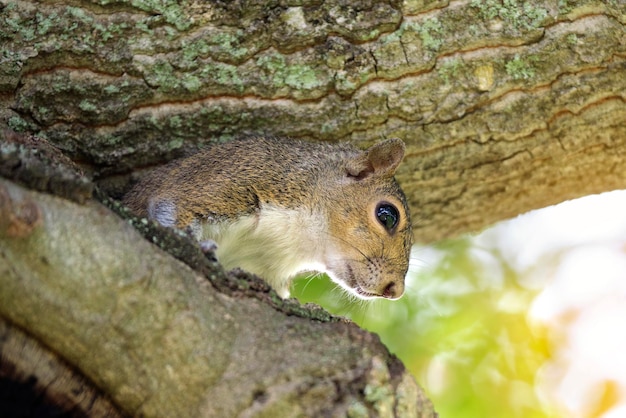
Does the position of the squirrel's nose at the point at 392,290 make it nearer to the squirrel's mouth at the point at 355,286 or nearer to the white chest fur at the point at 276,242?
the squirrel's mouth at the point at 355,286

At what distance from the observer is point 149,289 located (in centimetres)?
211

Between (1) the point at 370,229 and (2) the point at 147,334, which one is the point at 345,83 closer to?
(1) the point at 370,229

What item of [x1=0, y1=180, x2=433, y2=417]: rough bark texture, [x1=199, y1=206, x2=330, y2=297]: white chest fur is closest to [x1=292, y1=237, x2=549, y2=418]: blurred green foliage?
[x1=199, y1=206, x2=330, y2=297]: white chest fur

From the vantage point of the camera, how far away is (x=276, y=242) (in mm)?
3621

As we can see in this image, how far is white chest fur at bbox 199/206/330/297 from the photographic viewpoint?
3.51 meters

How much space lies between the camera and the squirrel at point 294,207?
3453 millimetres

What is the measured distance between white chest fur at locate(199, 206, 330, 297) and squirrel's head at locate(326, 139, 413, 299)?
8 cm

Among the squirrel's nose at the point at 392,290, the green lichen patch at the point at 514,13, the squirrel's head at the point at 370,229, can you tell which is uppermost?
the green lichen patch at the point at 514,13

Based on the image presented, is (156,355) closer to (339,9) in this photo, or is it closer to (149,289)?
(149,289)

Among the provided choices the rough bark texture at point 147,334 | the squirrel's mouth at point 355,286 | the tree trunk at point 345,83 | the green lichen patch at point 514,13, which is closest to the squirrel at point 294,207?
the squirrel's mouth at point 355,286

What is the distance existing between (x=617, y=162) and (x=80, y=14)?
261 cm

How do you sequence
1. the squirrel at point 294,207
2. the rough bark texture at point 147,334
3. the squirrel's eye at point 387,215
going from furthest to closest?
the squirrel's eye at point 387,215 < the squirrel at point 294,207 < the rough bark texture at point 147,334

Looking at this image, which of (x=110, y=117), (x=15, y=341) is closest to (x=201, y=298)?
(x=15, y=341)

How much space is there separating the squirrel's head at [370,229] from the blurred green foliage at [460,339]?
0.85 m
